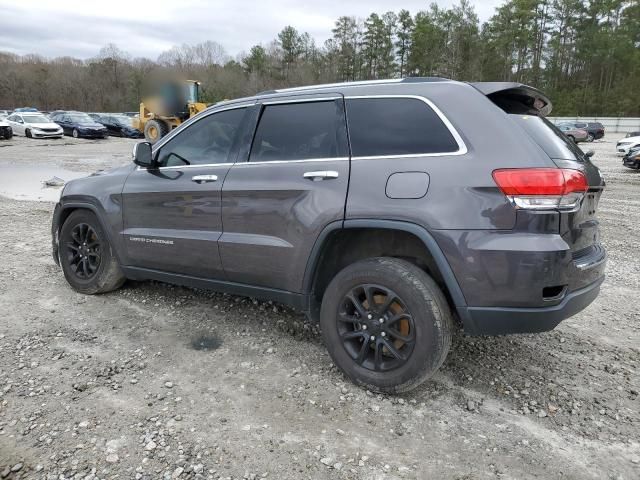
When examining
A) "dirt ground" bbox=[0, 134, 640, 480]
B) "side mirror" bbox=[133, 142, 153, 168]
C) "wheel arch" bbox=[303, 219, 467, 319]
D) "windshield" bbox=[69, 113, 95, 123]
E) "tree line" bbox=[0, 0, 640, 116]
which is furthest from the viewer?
"tree line" bbox=[0, 0, 640, 116]

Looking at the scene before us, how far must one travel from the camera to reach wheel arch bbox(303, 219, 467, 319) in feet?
8.70

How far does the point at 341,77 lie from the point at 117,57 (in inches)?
1559

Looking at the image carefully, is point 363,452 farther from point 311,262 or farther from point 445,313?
point 311,262

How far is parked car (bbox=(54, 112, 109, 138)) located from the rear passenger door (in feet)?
95.4

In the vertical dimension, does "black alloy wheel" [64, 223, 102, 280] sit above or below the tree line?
below

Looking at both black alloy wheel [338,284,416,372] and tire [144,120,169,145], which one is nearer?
black alloy wheel [338,284,416,372]

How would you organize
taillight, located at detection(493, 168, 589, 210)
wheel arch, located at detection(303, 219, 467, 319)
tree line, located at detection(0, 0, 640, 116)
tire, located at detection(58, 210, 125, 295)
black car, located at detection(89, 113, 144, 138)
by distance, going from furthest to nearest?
tree line, located at detection(0, 0, 640, 116) < black car, located at detection(89, 113, 144, 138) < tire, located at detection(58, 210, 125, 295) < wheel arch, located at detection(303, 219, 467, 319) < taillight, located at detection(493, 168, 589, 210)

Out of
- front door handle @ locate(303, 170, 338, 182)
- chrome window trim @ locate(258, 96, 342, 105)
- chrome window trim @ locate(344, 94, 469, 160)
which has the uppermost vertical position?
chrome window trim @ locate(258, 96, 342, 105)

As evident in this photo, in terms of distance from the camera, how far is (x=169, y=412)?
275 cm

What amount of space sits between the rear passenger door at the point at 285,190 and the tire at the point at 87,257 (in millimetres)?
1482

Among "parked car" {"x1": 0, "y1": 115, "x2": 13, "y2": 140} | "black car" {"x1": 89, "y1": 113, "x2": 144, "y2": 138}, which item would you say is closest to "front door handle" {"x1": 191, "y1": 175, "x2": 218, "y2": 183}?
"parked car" {"x1": 0, "y1": 115, "x2": 13, "y2": 140}

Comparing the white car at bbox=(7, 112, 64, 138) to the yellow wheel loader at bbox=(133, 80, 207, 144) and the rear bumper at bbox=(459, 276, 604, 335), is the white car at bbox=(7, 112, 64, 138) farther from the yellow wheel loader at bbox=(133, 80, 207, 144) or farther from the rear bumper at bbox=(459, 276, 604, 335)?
the rear bumper at bbox=(459, 276, 604, 335)

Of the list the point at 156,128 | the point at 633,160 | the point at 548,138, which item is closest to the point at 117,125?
the point at 156,128

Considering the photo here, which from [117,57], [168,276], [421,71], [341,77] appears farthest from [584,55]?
[168,276]
